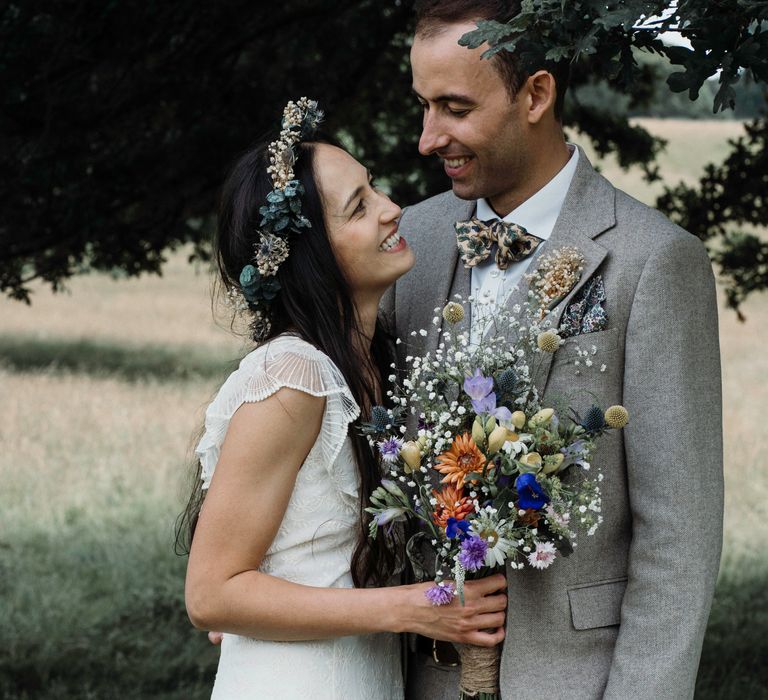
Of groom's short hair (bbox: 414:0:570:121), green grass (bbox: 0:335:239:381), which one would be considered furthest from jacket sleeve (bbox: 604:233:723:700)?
green grass (bbox: 0:335:239:381)

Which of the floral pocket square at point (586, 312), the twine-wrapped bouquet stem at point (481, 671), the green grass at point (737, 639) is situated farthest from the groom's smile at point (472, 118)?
the green grass at point (737, 639)

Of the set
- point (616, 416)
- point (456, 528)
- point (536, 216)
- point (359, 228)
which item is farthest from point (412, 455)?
point (536, 216)

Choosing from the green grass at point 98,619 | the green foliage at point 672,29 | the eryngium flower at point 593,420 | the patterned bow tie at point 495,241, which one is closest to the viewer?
the green foliage at point 672,29

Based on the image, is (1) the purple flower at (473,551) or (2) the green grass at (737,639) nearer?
(1) the purple flower at (473,551)

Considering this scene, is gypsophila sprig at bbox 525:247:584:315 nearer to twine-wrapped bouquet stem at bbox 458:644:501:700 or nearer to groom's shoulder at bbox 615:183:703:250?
groom's shoulder at bbox 615:183:703:250

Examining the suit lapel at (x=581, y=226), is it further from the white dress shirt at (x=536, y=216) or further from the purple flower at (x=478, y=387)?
the purple flower at (x=478, y=387)

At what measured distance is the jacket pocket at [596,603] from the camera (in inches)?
106

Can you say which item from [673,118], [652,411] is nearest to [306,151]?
[652,411]

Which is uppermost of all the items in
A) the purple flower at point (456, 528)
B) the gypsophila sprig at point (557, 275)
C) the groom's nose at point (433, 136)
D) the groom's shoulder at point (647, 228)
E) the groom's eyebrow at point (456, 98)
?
the groom's eyebrow at point (456, 98)

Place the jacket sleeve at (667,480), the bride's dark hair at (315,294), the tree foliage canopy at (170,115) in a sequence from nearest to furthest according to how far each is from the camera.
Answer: the jacket sleeve at (667,480), the bride's dark hair at (315,294), the tree foliage canopy at (170,115)

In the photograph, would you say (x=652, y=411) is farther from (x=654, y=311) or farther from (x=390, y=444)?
(x=390, y=444)

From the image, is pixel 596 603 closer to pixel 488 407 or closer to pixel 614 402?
pixel 614 402

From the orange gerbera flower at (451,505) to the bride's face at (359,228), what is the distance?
0.74 metres

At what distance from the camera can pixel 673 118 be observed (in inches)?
1660
